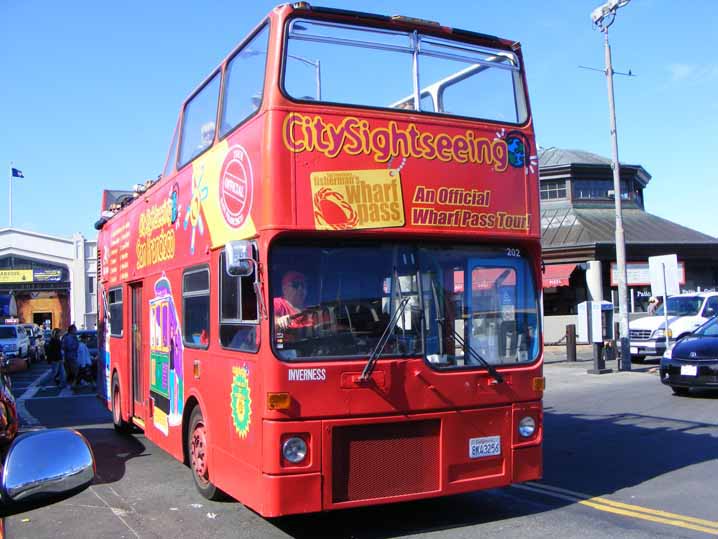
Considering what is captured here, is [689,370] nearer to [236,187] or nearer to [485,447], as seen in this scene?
[485,447]

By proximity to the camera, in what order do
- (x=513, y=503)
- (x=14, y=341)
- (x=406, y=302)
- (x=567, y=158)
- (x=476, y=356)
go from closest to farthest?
(x=406, y=302)
(x=476, y=356)
(x=513, y=503)
(x=14, y=341)
(x=567, y=158)

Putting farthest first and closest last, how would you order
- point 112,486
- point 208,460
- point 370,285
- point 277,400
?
point 112,486
point 208,460
point 370,285
point 277,400

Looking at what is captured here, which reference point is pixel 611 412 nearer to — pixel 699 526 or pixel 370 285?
pixel 699 526

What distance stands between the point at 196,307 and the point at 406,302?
2.46m

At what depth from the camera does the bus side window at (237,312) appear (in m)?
6.00

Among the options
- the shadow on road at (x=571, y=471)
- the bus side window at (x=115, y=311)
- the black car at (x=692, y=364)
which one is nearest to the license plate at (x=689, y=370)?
the black car at (x=692, y=364)

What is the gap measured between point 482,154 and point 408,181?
853 millimetres

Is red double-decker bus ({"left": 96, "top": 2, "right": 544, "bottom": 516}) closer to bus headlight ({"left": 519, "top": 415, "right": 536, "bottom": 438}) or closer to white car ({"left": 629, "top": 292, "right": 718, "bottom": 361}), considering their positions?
bus headlight ({"left": 519, "top": 415, "right": 536, "bottom": 438})

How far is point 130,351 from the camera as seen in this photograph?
11.0 metres

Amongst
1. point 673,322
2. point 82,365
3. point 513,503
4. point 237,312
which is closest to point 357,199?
point 237,312

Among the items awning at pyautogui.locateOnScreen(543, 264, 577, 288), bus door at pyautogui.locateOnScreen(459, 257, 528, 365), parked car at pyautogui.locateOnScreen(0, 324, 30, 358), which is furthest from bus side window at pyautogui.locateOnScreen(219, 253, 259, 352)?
awning at pyautogui.locateOnScreen(543, 264, 577, 288)

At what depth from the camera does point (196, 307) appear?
752 cm

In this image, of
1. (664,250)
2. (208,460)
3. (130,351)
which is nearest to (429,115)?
(208,460)

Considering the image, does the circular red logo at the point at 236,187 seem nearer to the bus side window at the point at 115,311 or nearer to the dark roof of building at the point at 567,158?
the bus side window at the point at 115,311
